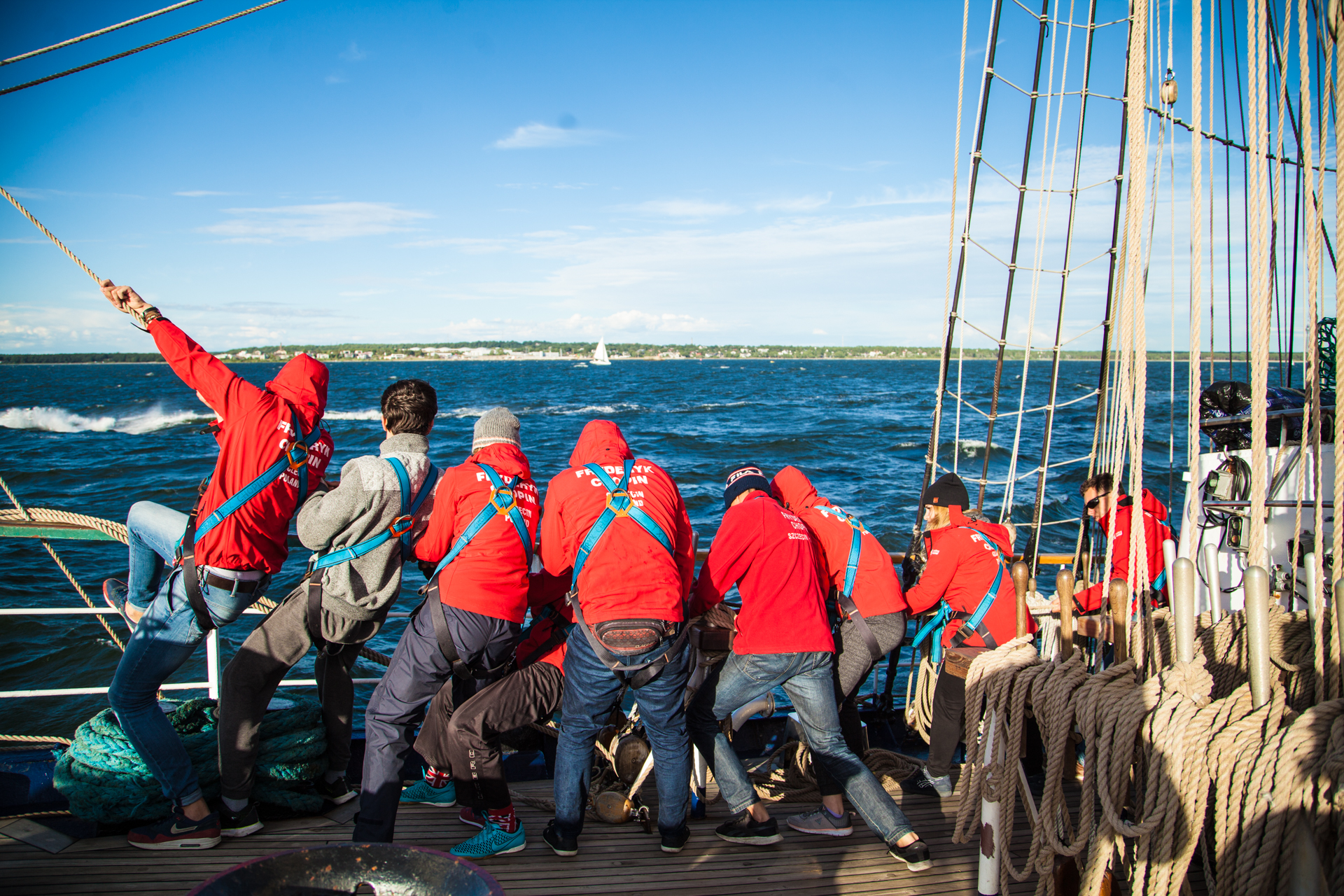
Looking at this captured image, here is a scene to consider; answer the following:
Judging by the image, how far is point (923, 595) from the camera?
12.6 feet

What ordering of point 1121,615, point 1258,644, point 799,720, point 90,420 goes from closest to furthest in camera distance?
point 1258,644
point 1121,615
point 799,720
point 90,420

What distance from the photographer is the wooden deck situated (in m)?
2.83

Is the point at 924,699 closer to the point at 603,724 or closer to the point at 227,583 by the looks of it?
the point at 603,724

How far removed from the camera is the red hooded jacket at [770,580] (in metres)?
3.07

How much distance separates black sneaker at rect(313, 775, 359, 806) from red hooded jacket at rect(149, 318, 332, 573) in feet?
3.33

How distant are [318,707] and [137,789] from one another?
2.18 feet

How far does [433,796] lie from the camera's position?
3436 mm

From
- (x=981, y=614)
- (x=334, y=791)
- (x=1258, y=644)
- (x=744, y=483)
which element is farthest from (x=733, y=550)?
(x=334, y=791)

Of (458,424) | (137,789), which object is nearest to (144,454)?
(458,424)

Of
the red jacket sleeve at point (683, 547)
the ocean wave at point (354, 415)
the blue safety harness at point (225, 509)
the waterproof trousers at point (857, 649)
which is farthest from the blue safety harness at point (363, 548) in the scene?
the ocean wave at point (354, 415)

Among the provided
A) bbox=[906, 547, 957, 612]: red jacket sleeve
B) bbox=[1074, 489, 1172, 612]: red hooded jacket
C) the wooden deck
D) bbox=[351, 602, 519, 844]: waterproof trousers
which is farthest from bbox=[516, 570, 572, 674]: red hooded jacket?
bbox=[1074, 489, 1172, 612]: red hooded jacket

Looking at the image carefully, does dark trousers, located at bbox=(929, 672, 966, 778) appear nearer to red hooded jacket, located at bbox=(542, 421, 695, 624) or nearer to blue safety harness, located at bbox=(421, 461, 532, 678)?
red hooded jacket, located at bbox=(542, 421, 695, 624)

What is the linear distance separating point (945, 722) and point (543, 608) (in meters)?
1.95

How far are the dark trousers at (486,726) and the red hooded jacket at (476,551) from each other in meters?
0.32
